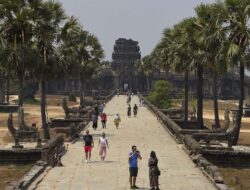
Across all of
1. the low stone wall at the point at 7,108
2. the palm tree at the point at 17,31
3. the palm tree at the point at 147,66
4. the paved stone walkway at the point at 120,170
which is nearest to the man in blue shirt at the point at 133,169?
the paved stone walkway at the point at 120,170

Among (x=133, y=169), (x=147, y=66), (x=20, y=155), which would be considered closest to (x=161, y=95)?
(x=20, y=155)

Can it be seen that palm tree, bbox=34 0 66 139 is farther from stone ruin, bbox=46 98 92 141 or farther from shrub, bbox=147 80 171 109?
shrub, bbox=147 80 171 109

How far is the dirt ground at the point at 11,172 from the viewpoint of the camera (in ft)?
70.6

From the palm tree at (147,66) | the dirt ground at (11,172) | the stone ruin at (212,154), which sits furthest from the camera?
the palm tree at (147,66)

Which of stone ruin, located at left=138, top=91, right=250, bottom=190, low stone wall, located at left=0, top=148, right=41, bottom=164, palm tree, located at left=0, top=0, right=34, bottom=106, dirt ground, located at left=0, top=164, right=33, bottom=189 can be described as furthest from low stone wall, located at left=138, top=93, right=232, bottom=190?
palm tree, located at left=0, top=0, right=34, bottom=106

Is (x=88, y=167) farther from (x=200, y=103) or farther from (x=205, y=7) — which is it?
(x=200, y=103)

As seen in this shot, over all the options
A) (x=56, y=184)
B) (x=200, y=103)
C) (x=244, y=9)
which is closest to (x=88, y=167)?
(x=56, y=184)

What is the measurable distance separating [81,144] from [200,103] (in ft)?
45.4

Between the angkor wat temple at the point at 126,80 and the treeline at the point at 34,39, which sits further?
the angkor wat temple at the point at 126,80

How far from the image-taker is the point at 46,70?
32938 mm

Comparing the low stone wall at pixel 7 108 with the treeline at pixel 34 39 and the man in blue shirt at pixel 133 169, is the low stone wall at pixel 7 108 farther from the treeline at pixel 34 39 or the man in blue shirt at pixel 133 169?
the man in blue shirt at pixel 133 169

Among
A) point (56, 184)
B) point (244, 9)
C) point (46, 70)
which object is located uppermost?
point (244, 9)

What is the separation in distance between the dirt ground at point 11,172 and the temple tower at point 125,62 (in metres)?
118

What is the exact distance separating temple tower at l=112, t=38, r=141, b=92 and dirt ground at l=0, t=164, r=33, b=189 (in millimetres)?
118007
